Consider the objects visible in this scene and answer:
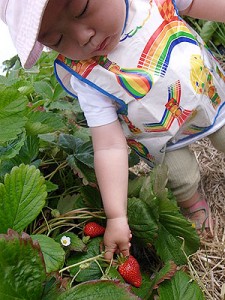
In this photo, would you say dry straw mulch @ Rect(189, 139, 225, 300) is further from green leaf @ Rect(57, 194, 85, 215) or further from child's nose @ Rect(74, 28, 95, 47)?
child's nose @ Rect(74, 28, 95, 47)

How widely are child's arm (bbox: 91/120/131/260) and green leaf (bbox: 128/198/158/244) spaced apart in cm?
2

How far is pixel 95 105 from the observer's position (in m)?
1.07

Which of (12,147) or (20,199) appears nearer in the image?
(20,199)

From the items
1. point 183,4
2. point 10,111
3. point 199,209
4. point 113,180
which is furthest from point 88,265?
point 183,4

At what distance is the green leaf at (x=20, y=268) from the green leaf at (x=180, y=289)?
0.29 m

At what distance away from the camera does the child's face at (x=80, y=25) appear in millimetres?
843

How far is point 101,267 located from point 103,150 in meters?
0.23

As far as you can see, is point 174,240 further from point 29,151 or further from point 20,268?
point 20,268

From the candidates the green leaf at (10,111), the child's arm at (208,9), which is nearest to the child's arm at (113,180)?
the green leaf at (10,111)

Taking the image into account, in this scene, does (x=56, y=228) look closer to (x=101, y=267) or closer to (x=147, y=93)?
(x=101, y=267)

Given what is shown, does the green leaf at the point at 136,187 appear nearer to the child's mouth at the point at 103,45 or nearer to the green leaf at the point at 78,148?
the green leaf at the point at 78,148

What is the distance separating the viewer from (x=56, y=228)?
1.02 meters

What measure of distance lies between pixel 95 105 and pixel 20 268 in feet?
1.64

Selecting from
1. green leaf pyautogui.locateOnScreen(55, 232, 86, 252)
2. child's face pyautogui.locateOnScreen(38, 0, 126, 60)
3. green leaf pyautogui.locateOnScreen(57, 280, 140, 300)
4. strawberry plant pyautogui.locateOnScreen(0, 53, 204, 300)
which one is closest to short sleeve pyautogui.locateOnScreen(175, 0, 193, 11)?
child's face pyautogui.locateOnScreen(38, 0, 126, 60)
